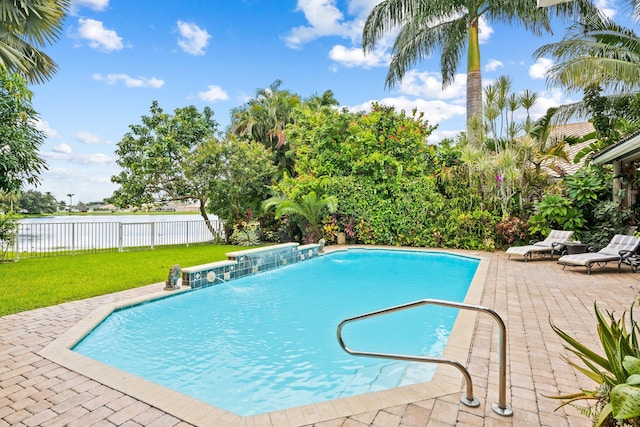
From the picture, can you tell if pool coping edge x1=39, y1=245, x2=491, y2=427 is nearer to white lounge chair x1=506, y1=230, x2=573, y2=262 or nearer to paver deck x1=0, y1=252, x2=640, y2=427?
paver deck x1=0, y1=252, x2=640, y2=427

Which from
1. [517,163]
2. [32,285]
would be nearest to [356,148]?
[517,163]

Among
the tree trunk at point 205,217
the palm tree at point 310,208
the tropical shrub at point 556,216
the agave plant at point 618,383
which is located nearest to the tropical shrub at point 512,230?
the tropical shrub at point 556,216

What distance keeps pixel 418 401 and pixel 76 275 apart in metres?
8.91

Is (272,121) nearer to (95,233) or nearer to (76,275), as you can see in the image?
(95,233)

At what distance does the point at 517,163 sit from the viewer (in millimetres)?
13453

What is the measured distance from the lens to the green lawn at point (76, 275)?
655 centimetres

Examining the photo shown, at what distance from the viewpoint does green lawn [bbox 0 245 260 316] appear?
21.5ft


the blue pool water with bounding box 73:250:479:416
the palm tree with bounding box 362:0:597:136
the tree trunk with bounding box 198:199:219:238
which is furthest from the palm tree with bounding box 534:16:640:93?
the tree trunk with bounding box 198:199:219:238

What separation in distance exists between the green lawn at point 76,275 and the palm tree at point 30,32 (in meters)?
4.67

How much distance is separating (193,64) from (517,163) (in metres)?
15.8

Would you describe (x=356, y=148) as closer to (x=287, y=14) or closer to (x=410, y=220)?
(x=410, y=220)

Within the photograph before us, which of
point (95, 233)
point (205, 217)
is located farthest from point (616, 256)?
point (95, 233)

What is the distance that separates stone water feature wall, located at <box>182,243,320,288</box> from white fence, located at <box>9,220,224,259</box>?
7.16 m

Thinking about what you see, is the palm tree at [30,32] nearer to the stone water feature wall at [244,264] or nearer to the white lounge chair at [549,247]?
the stone water feature wall at [244,264]
